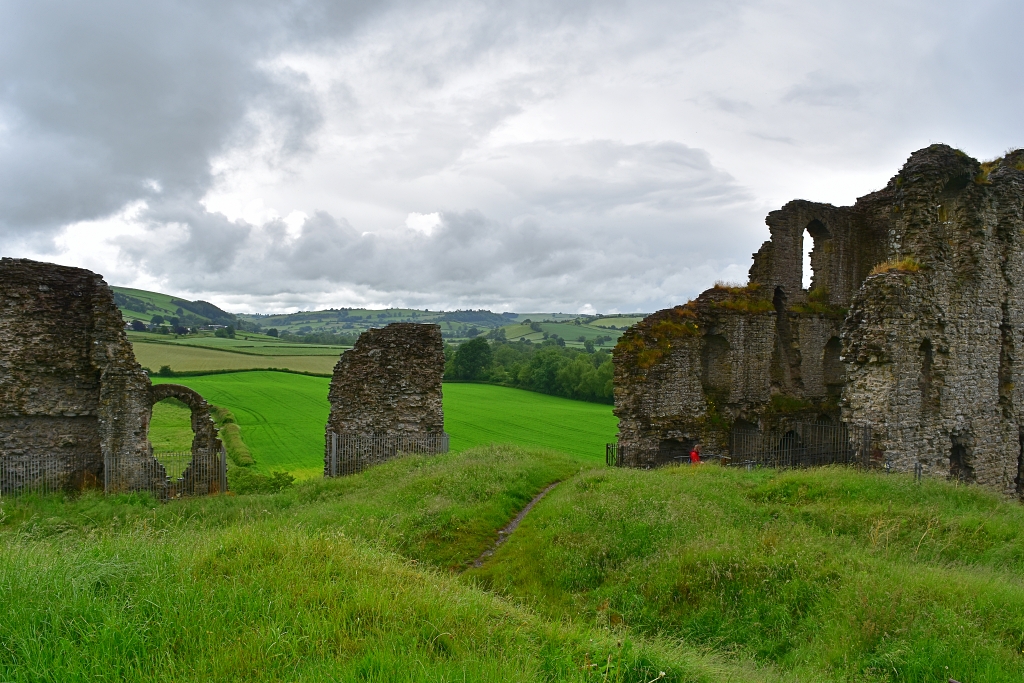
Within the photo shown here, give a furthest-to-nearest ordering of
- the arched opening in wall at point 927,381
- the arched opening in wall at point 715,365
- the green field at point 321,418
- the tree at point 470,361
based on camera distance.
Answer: the tree at point 470,361 → the green field at point 321,418 → the arched opening in wall at point 715,365 → the arched opening in wall at point 927,381

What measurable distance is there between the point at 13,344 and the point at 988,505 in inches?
842

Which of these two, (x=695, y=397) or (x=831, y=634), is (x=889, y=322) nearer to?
(x=695, y=397)

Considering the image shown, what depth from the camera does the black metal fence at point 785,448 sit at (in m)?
15.2

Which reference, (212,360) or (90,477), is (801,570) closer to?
(90,477)

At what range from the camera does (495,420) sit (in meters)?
40.6

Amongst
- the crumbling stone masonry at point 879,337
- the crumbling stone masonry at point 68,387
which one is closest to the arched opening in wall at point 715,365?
the crumbling stone masonry at point 879,337

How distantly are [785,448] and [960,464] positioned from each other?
501 centimetres

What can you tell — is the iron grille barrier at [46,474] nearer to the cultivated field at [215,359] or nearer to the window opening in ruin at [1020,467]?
the window opening in ruin at [1020,467]

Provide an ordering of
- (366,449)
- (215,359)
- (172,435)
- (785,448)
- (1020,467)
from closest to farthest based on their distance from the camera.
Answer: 1. (366,449)
2. (1020,467)
3. (785,448)
4. (172,435)
5. (215,359)

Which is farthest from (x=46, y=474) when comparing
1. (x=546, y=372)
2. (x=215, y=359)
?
(x=546, y=372)

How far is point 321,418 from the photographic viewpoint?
3912 cm

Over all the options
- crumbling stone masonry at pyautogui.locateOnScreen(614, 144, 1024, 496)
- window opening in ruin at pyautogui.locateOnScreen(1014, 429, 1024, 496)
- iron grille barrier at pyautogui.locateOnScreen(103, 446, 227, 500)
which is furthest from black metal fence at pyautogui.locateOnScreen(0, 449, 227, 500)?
window opening in ruin at pyautogui.locateOnScreen(1014, 429, 1024, 496)

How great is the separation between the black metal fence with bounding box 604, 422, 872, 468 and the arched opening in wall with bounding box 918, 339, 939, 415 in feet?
6.82

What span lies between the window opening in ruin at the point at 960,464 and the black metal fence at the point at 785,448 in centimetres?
278
